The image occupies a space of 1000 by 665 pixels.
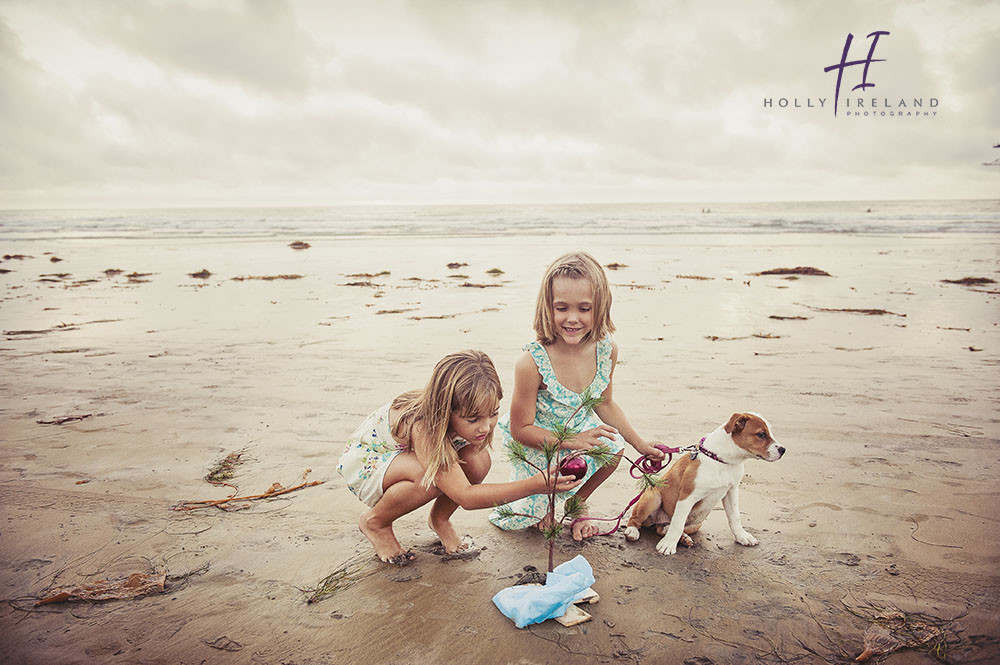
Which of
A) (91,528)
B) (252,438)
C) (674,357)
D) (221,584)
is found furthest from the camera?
(674,357)

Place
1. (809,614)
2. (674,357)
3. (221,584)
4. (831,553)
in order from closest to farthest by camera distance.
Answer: (809,614)
(221,584)
(831,553)
(674,357)

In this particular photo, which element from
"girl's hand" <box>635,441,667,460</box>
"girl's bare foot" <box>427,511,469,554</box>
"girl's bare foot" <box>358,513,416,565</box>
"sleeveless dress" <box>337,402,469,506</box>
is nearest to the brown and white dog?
"girl's hand" <box>635,441,667,460</box>

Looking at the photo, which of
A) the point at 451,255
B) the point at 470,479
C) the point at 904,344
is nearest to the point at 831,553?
the point at 470,479

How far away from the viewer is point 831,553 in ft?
10.3

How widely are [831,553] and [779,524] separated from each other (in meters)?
0.35

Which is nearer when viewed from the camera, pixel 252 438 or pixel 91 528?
pixel 91 528

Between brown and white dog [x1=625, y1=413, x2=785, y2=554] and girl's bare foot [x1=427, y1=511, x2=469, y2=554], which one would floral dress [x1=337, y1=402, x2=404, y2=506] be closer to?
girl's bare foot [x1=427, y1=511, x2=469, y2=554]

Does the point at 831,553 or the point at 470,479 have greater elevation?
the point at 470,479

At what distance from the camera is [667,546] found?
320cm

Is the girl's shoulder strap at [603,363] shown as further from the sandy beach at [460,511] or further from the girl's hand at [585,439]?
the sandy beach at [460,511]

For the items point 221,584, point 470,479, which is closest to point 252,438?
point 221,584

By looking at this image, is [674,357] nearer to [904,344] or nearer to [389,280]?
[904,344]

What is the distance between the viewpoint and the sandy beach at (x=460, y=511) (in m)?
2.54

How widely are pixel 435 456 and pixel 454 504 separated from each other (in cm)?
49
